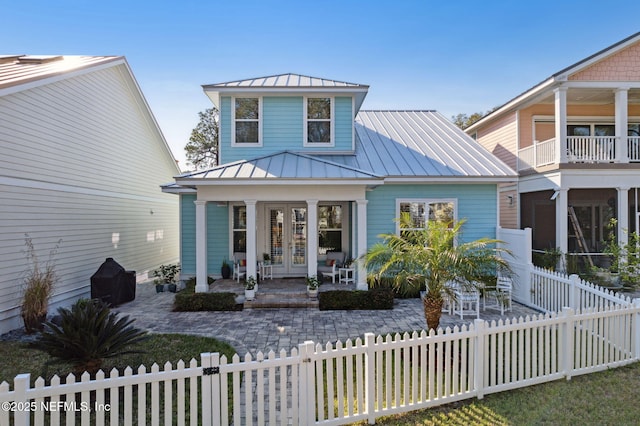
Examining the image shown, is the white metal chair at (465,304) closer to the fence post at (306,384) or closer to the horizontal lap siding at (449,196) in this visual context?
the horizontal lap siding at (449,196)

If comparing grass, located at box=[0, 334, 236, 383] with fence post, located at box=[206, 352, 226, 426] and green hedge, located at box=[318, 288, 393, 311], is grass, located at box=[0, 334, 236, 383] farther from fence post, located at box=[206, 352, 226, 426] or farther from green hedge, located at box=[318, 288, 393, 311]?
green hedge, located at box=[318, 288, 393, 311]

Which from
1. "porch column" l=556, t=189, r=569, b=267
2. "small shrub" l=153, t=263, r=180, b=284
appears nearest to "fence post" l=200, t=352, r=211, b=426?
"small shrub" l=153, t=263, r=180, b=284

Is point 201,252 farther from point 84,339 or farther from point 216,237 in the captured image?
point 84,339

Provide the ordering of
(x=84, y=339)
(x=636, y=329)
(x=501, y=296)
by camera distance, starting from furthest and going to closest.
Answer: (x=501, y=296) < (x=636, y=329) < (x=84, y=339)

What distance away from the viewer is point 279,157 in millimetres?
11430

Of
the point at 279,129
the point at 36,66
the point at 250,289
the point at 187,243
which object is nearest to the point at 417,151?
the point at 279,129

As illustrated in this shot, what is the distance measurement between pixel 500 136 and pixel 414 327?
473 inches

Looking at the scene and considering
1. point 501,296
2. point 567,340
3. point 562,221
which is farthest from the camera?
point 562,221

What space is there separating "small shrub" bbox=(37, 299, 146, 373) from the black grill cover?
5.96 meters

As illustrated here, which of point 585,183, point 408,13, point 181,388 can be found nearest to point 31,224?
point 181,388

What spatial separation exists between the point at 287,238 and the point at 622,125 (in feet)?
40.4

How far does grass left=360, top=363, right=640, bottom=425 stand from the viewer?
13.8 feet

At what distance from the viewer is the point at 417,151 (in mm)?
13102

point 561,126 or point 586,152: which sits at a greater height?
point 561,126
